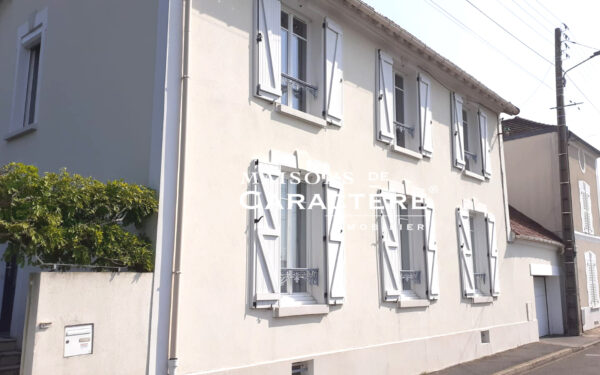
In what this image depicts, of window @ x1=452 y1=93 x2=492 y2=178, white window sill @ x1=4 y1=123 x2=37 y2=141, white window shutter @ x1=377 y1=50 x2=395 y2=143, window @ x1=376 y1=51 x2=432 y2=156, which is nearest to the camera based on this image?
white window sill @ x1=4 y1=123 x2=37 y2=141

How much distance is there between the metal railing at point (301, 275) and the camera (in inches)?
277

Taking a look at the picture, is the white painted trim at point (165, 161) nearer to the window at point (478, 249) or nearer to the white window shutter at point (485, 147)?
the window at point (478, 249)

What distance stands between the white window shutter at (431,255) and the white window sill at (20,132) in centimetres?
656

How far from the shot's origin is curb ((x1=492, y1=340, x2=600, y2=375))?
9555 millimetres

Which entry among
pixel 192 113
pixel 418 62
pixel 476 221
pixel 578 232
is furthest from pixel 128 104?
pixel 578 232

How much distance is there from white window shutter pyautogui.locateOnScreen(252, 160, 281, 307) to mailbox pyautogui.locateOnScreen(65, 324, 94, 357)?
206 centimetres

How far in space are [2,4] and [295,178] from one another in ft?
19.5

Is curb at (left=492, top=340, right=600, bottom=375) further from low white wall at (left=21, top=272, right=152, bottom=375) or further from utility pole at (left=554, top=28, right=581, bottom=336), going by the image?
low white wall at (left=21, top=272, right=152, bottom=375)

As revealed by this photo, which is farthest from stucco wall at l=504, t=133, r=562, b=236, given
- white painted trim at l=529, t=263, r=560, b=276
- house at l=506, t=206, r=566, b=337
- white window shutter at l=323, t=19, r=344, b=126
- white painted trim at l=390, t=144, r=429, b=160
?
white window shutter at l=323, t=19, r=344, b=126

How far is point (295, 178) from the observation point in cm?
731

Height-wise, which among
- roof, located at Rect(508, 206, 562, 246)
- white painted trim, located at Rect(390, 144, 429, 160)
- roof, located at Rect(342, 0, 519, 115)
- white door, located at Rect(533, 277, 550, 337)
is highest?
roof, located at Rect(342, 0, 519, 115)

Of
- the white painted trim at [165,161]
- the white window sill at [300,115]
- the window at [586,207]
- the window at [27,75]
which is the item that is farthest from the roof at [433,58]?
the window at [586,207]

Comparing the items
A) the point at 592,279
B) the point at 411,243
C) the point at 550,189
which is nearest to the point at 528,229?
the point at 550,189

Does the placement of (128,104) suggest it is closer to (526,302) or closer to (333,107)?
(333,107)
